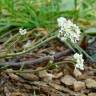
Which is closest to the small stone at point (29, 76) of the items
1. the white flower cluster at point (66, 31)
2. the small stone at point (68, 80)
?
the small stone at point (68, 80)

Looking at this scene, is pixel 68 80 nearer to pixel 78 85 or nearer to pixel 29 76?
pixel 78 85

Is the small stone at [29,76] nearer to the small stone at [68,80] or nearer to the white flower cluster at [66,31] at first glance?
the small stone at [68,80]

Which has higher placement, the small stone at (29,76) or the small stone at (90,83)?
the small stone at (29,76)

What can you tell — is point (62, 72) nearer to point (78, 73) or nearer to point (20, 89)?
point (78, 73)

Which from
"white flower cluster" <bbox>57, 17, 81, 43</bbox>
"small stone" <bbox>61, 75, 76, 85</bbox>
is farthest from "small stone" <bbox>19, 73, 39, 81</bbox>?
"white flower cluster" <bbox>57, 17, 81, 43</bbox>

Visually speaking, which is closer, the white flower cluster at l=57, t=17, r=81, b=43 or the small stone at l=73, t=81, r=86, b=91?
the white flower cluster at l=57, t=17, r=81, b=43

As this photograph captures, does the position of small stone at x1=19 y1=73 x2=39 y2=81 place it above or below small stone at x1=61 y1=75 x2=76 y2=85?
above

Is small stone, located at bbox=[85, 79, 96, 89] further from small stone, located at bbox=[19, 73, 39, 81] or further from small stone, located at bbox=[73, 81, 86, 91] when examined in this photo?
small stone, located at bbox=[19, 73, 39, 81]

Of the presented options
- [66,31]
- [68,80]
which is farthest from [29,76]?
[66,31]
